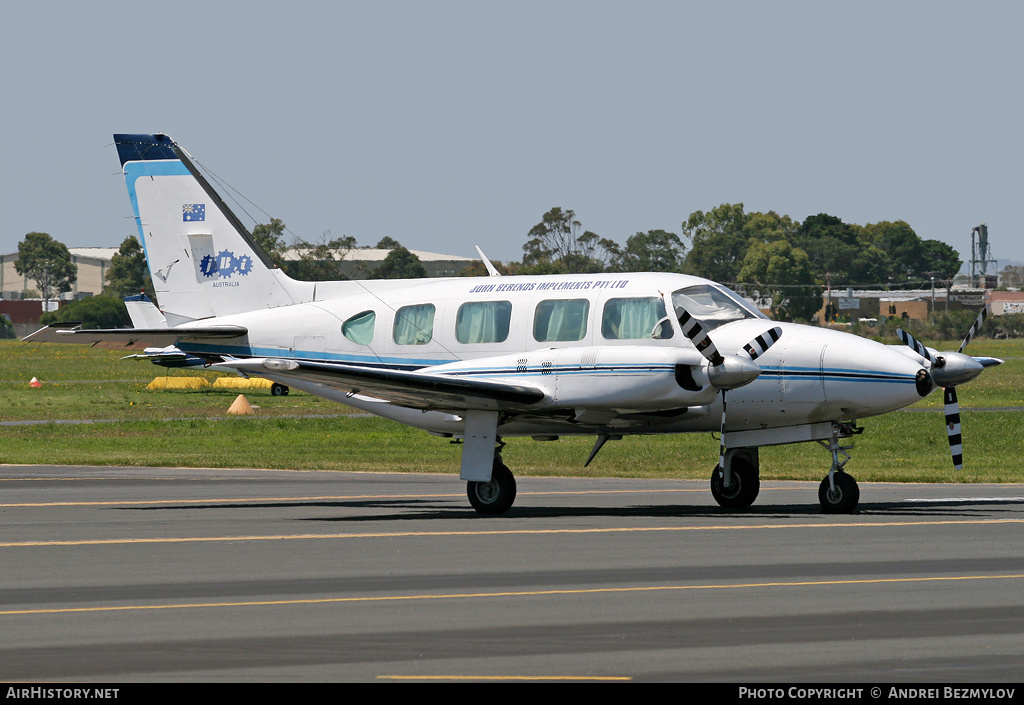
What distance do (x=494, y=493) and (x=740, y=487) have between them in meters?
3.44

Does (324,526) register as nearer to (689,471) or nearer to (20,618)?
(20,618)

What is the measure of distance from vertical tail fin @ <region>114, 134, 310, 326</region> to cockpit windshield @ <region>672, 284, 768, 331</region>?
7.42m

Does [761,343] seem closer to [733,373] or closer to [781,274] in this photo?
[733,373]

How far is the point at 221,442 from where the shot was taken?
3678cm

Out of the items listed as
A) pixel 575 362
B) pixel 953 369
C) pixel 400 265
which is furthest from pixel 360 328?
pixel 400 265

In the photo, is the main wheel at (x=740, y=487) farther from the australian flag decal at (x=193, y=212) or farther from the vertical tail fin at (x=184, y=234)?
the australian flag decal at (x=193, y=212)

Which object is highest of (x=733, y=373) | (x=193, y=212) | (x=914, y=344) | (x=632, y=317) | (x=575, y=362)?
(x=193, y=212)

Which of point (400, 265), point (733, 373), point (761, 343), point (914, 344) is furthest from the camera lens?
point (400, 265)

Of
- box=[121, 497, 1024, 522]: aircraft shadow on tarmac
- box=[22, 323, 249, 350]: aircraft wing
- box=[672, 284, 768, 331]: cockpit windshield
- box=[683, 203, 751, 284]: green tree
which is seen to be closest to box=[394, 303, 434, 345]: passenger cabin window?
box=[121, 497, 1024, 522]: aircraft shadow on tarmac

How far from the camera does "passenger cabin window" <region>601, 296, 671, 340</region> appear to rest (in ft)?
60.0

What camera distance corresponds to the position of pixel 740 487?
1891cm

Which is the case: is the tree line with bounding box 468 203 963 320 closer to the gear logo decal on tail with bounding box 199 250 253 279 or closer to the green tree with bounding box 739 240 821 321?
the green tree with bounding box 739 240 821 321

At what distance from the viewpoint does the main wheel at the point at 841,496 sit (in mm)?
17719

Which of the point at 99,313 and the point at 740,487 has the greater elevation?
the point at 99,313
